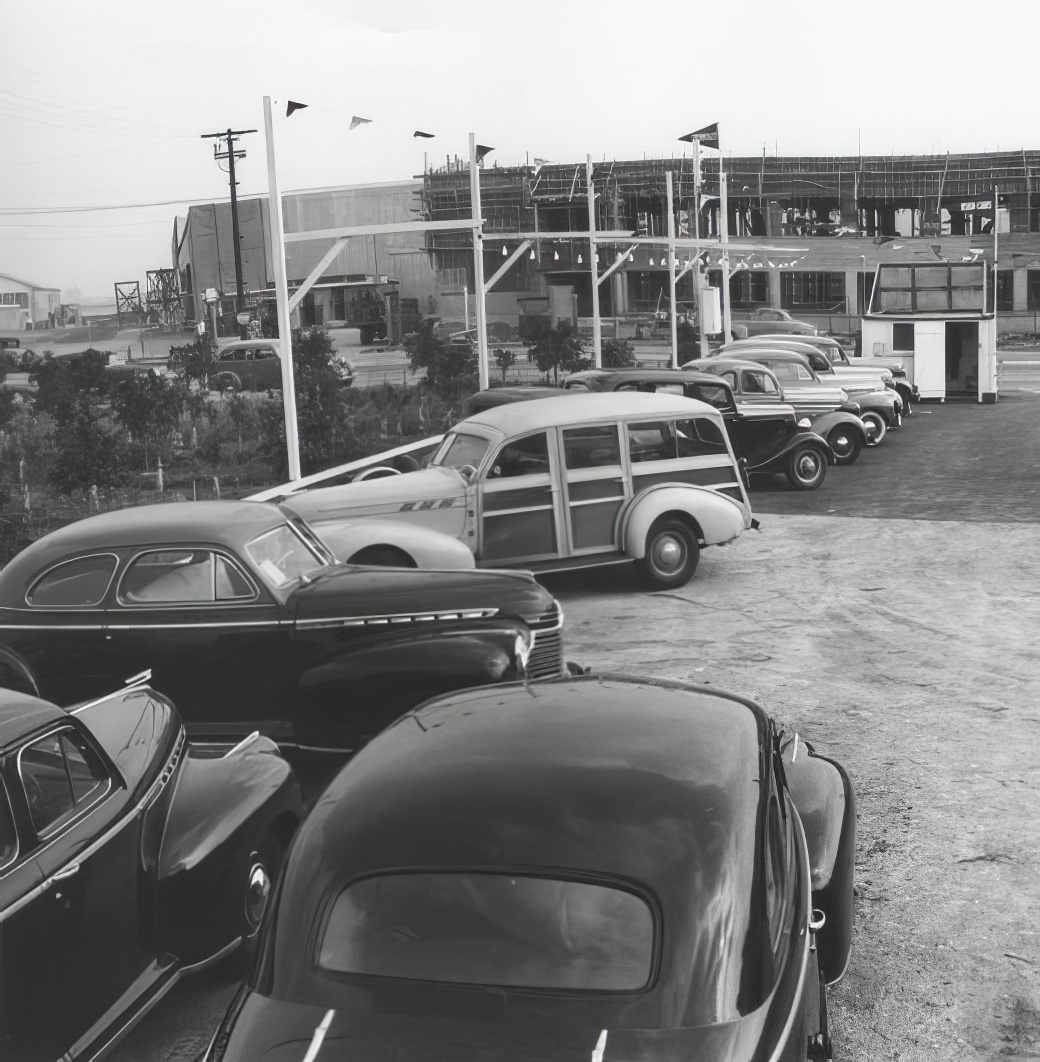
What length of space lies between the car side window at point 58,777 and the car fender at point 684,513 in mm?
7910

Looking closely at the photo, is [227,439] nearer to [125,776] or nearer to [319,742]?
[319,742]

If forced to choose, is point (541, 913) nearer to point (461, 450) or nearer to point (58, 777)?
point (58, 777)

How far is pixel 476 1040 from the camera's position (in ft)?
10.2

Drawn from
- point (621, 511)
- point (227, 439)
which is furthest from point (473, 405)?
point (621, 511)

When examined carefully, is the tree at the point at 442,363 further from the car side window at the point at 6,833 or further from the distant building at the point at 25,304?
the car side window at the point at 6,833

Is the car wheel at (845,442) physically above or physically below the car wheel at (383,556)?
below

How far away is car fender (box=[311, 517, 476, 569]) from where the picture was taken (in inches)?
400

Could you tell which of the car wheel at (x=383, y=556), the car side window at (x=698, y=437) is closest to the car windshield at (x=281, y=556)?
the car wheel at (x=383, y=556)

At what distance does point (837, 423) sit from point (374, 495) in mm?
11758

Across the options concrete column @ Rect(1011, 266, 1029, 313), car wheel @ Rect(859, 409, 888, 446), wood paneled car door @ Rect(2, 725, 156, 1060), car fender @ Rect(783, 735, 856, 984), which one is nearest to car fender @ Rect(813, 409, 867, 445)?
car wheel @ Rect(859, 409, 888, 446)

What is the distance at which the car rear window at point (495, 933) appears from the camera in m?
3.21

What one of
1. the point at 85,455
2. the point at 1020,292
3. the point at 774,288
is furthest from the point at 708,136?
the point at 1020,292

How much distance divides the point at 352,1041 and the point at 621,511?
9225 mm

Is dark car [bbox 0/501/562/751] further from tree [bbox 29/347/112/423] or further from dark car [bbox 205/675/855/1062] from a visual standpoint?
tree [bbox 29/347/112/423]
